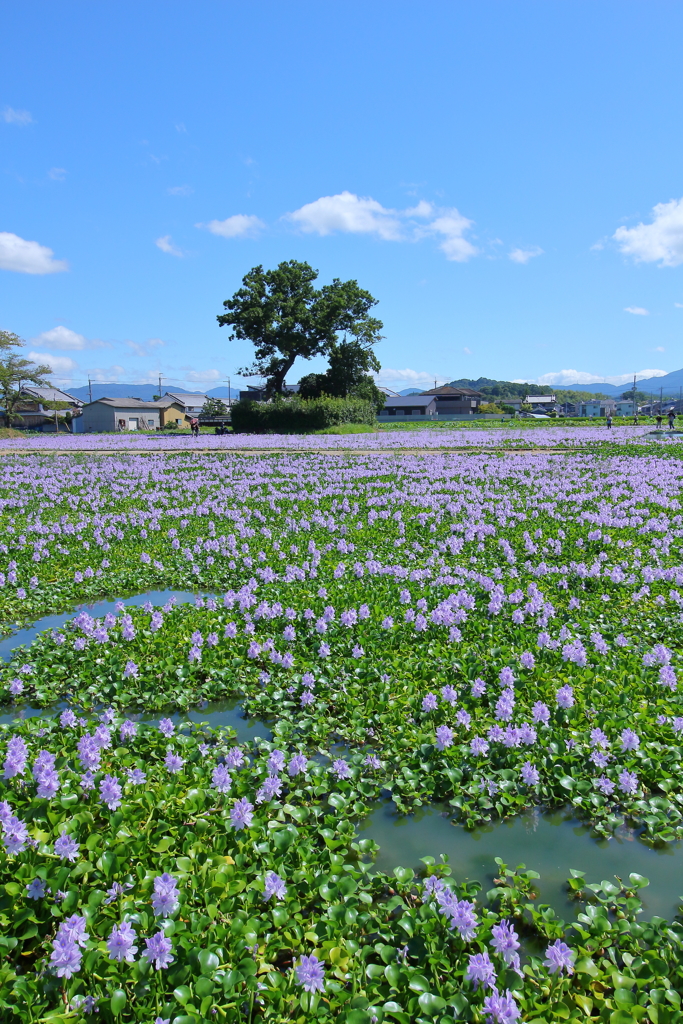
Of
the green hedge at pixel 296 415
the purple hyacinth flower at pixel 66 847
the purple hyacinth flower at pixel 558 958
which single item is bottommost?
the purple hyacinth flower at pixel 558 958

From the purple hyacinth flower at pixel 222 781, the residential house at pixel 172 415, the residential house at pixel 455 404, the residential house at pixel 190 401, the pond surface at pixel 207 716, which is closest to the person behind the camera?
the purple hyacinth flower at pixel 222 781

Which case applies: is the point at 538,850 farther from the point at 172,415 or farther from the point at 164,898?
the point at 172,415

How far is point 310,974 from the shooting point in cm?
229

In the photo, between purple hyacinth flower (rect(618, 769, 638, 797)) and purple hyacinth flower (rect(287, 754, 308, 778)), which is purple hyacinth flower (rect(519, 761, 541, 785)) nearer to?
purple hyacinth flower (rect(618, 769, 638, 797))

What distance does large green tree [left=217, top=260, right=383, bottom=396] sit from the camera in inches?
1982

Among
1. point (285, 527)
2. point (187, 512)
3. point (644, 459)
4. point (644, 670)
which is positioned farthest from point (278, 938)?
point (644, 459)

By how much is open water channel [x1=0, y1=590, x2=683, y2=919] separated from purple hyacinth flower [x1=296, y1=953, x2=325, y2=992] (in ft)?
3.41

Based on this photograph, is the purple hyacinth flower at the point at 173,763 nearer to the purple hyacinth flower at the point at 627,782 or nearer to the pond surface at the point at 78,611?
the purple hyacinth flower at the point at 627,782

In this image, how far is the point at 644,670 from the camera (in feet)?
16.6

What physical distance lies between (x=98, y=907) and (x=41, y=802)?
0.83m

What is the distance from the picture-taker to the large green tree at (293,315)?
50344 millimetres

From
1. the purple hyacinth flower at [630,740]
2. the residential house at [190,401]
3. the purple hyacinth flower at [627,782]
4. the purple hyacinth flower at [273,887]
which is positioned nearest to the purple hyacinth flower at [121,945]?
the purple hyacinth flower at [273,887]

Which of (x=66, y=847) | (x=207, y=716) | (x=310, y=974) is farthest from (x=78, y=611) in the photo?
(x=310, y=974)

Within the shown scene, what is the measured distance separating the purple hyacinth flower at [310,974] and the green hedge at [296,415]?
143 ft
